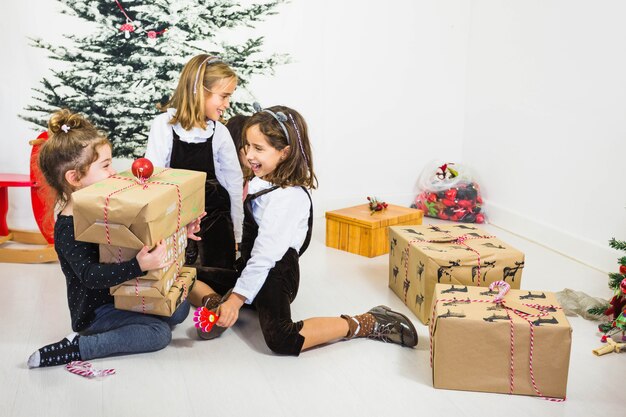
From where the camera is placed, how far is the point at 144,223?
6.70 ft

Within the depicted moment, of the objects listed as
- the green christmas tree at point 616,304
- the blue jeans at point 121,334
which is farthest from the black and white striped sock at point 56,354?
the green christmas tree at point 616,304

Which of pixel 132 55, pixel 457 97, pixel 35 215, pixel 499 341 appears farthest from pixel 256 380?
pixel 457 97

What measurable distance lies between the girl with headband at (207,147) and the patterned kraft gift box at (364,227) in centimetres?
65

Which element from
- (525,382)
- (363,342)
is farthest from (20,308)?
(525,382)

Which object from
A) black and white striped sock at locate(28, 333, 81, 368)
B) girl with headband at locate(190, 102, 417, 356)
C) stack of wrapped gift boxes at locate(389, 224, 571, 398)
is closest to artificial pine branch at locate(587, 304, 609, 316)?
stack of wrapped gift boxes at locate(389, 224, 571, 398)

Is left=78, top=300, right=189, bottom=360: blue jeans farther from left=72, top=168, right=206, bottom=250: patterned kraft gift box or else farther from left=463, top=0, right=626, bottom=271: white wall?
left=463, top=0, right=626, bottom=271: white wall

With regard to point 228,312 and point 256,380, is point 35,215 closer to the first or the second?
point 228,312

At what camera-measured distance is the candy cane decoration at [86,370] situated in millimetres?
2236

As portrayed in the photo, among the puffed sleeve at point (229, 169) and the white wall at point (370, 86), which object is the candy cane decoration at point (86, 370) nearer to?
the puffed sleeve at point (229, 169)

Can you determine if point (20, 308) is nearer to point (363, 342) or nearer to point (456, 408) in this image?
point (363, 342)

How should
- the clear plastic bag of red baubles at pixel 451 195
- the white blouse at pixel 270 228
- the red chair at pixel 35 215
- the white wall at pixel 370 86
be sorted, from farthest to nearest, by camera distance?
the clear plastic bag of red baubles at pixel 451 195 → the white wall at pixel 370 86 → the red chair at pixel 35 215 → the white blouse at pixel 270 228

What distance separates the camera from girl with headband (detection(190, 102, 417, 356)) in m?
2.44

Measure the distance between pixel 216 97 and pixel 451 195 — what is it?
175cm

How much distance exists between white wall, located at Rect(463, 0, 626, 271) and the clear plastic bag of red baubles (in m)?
0.09
